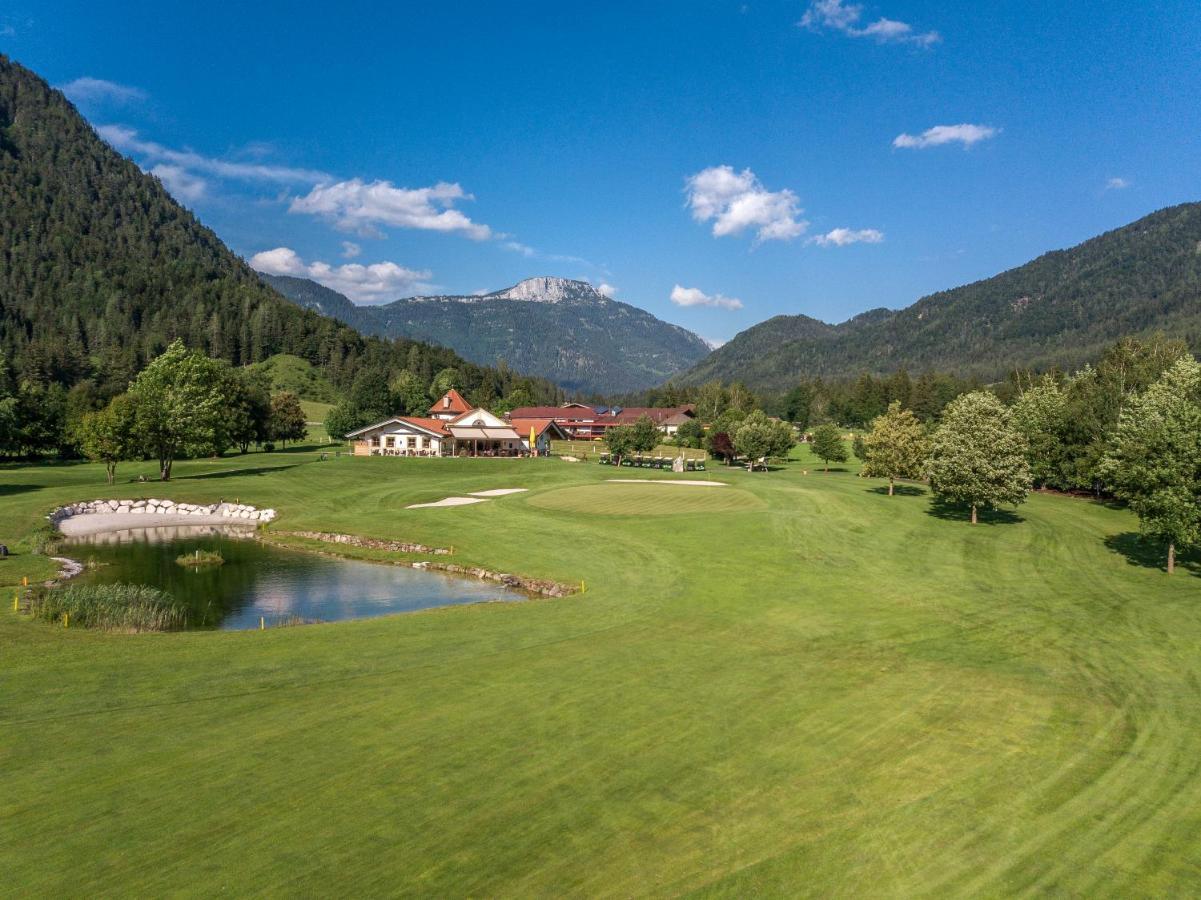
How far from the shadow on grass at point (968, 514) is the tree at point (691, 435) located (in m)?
76.1

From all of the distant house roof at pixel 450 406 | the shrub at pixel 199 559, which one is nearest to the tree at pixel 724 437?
the distant house roof at pixel 450 406

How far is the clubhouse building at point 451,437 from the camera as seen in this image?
102 meters

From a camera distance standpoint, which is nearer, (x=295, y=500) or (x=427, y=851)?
(x=427, y=851)

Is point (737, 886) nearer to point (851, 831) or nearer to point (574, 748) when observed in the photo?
point (851, 831)

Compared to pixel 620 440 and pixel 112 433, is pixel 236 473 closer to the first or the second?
pixel 112 433

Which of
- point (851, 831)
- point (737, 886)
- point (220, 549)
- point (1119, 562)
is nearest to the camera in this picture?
point (737, 886)

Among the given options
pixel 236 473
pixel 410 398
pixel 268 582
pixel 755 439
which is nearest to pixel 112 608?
pixel 268 582

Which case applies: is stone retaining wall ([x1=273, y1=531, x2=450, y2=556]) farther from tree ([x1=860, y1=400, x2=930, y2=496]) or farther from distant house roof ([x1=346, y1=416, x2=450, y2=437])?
distant house roof ([x1=346, y1=416, x2=450, y2=437])

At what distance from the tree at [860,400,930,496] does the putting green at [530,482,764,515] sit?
14.0 m

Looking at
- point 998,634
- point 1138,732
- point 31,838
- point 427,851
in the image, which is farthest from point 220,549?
point 1138,732

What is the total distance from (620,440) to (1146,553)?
60.2m

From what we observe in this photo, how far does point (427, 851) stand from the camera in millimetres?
10883

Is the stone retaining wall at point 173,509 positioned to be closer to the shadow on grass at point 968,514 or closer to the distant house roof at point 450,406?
the shadow on grass at point 968,514

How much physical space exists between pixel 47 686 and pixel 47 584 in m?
17.1
